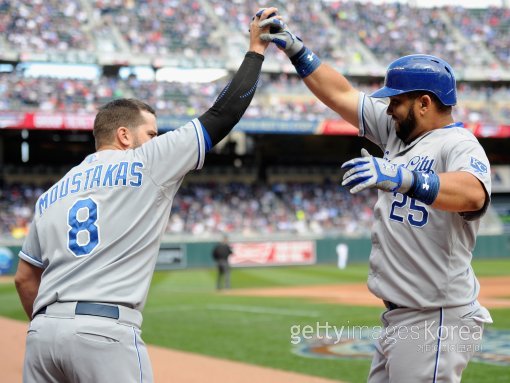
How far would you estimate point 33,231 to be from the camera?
11.3 ft

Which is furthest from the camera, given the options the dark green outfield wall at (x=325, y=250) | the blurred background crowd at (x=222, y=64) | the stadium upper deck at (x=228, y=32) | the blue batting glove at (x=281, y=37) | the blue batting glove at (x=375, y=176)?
the stadium upper deck at (x=228, y=32)

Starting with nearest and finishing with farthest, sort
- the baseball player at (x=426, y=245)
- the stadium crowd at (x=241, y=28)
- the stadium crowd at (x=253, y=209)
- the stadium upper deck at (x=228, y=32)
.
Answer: the baseball player at (x=426, y=245) → the stadium crowd at (x=253, y=209) → the stadium upper deck at (x=228, y=32) → the stadium crowd at (x=241, y=28)

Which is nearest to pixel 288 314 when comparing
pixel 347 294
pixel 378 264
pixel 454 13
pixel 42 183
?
pixel 347 294

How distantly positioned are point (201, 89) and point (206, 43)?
2.80m

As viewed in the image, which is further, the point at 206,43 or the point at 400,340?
the point at 206,43

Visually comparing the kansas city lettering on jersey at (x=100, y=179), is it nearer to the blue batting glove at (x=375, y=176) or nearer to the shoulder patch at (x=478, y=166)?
the blue batting glove at (x=375, y=176)

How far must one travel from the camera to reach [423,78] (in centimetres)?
342

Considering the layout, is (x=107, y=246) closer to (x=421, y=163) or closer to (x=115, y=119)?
(x=115, y=119)

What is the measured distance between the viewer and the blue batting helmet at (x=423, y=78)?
3.42 metres

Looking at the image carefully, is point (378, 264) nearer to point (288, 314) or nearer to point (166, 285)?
point (288, 314)

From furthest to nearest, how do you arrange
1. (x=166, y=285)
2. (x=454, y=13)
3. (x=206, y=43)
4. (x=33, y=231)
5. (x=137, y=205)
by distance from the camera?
(x=454, y=13)
(x=206, y=43)
(x=166, y=285)
(x=33, y=231)
(x=137, y=205)

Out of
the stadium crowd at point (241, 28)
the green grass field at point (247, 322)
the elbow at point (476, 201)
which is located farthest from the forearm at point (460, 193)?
the stadium crowd at point (241, 28)

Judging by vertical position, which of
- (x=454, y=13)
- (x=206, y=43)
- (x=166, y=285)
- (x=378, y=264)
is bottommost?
(x=166, y=285)

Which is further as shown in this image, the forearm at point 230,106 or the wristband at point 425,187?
the forearm at point 230,106
